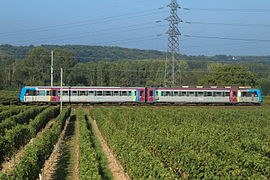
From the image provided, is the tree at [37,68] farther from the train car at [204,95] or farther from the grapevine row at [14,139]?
the grapevine row at [14,139]

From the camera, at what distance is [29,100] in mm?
48219

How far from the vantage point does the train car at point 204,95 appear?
169 feet

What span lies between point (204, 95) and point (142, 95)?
10402mm

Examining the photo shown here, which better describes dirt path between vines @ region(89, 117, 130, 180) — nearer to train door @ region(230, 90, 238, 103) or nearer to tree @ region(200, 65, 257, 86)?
train door @ region(230, 90, 238, 103)

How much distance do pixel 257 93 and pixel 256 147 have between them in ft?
129

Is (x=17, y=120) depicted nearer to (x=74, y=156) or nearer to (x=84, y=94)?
(x=74, y=156)

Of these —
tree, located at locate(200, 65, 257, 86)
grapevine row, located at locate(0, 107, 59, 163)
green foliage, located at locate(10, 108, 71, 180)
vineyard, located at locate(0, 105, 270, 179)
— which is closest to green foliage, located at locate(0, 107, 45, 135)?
vineyard, located at locate(0, 105, 270, 179)

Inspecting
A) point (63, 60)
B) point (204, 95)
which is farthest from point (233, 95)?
point (63, 60)

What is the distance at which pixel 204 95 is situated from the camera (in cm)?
5253

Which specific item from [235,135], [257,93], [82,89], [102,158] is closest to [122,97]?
[82,89]

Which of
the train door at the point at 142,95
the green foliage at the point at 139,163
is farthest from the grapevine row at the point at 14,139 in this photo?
the train door at the point at 142,95

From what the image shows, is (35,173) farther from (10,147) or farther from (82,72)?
(82,72)

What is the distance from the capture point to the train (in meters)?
48.3

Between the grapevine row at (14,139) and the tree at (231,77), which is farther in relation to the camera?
the tree at (231,77)
